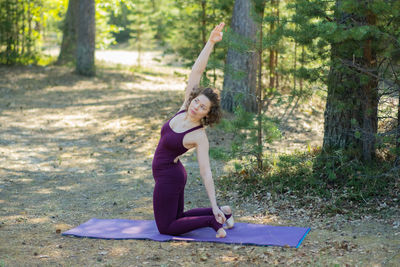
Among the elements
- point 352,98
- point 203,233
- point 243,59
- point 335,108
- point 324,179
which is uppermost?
point 243,59

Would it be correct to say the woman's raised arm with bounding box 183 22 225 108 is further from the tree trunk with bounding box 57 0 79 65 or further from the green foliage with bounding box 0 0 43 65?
the tree trunk with bounding box 57 0 79 65

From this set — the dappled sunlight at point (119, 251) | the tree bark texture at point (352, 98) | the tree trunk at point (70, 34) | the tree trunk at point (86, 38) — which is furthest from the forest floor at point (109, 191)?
the tree trunk at point (70, 34)

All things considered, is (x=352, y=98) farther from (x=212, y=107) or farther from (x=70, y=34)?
(x=70, y=34)

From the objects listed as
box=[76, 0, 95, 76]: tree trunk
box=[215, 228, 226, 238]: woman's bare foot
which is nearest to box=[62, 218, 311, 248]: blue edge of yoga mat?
box=[215, 228, 226, 238]: woman's bare foot

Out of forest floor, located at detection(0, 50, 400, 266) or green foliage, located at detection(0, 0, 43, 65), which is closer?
forest floor, located at detection(0, 50, 400, 266)

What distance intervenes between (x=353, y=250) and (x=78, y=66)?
1298 cm

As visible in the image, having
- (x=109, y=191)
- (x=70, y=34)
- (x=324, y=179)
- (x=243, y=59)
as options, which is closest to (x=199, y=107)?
(x=324, y=179)

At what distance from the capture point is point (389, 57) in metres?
5.26

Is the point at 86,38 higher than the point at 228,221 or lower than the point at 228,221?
higher

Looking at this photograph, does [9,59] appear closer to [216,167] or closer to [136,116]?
[136,116]

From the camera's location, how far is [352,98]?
6105mm

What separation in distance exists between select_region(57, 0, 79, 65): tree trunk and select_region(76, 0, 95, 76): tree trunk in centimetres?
203

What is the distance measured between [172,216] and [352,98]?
2.77 metres

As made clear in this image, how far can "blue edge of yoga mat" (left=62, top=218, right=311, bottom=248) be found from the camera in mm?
4750
